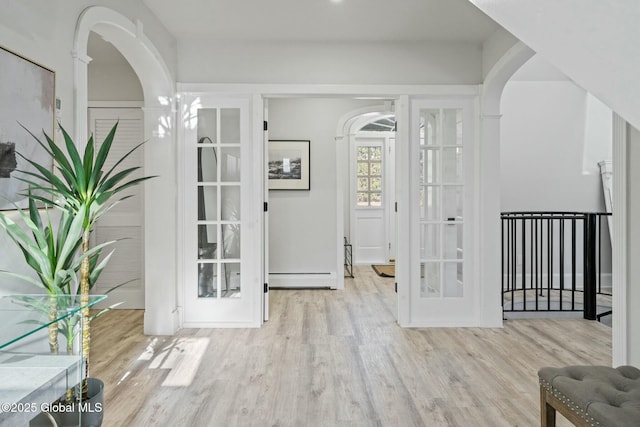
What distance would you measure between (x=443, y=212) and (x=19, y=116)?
3.32 metres

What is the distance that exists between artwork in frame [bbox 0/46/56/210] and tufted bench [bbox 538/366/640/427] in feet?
7.66

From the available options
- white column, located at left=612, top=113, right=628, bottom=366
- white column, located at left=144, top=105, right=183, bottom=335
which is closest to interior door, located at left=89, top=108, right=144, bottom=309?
white column, located at left=144, top=105, right=183, bottom=335

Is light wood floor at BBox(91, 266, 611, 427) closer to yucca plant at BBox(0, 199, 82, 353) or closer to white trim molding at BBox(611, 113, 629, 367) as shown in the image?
white trim molding at BBox(611, 113, 629, 367)

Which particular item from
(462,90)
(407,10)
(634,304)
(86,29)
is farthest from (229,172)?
(634,304)

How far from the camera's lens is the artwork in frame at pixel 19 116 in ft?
5.71

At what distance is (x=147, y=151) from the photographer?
12.1ft

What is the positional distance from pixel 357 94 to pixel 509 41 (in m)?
1.33

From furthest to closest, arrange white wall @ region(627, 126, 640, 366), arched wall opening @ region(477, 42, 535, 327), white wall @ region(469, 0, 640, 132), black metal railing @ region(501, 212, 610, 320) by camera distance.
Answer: black metal railing @ region(501, 212, 610, 320) → arched wall opening @ region(477, 42, 535, 327) → white wall @ region(627, 126, 640, 366) → white wall @ region(469, 0, 640, 132)

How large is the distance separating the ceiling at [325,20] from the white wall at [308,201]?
1749 mm

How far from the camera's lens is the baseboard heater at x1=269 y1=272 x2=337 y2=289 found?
545 cm

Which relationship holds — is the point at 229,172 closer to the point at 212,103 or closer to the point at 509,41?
the point at 212,103

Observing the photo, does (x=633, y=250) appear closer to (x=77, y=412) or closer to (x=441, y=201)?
(x=441, y=201)

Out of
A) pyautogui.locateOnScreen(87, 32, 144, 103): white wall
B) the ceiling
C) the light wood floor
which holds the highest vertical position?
the ceiling

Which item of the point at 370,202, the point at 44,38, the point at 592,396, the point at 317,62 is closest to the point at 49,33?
the point at 44,38
